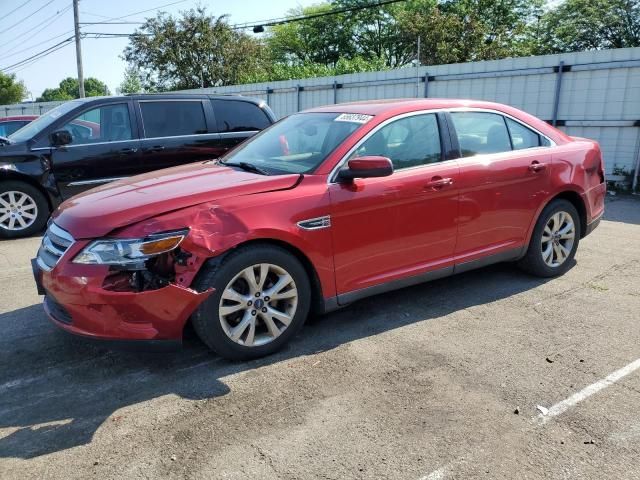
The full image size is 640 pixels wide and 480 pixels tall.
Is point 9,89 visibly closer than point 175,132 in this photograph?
No

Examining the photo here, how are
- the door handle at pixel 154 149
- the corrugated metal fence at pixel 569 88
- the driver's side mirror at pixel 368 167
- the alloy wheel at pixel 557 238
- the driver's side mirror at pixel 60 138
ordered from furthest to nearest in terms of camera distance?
the corrugated metal fence at pixel 569 88, the door handle at pixel 154 149, the driver's side mirror at pixel 60 138, the alloy wheel at pixel 557 238, the driver's side mirror at pixel 368 167

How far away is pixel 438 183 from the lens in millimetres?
4105

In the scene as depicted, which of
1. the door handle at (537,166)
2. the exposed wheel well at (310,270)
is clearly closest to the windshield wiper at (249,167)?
the exposed wheel well at (310,270)

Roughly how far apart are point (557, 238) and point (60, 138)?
6013mm

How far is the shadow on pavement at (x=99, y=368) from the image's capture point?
2850 millimetres

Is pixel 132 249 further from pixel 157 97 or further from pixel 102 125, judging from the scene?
pixel 157 97

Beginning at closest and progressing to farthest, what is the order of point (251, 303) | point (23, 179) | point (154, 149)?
1. point (251, 303)
2. point (23, 179)
3. point (154, 149)

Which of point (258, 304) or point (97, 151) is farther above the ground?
point (97, 151)

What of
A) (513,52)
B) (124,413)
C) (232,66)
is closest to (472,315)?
(124,413)

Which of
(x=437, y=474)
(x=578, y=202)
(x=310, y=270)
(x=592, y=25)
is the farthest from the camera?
(x=592, y=25)

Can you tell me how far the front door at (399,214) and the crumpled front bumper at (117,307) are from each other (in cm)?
108

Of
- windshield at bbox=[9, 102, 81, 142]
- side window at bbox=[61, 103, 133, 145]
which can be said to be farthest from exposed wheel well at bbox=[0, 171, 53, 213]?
side window at bbox=[61, 103, 133, 145]

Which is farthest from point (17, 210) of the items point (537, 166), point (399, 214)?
point (537, 166)

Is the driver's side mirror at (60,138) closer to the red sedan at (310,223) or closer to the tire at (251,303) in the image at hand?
the red sedan at (310,223)
